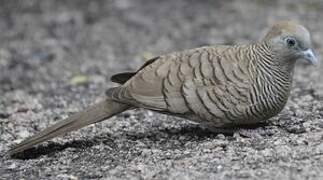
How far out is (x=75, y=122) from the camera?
5.38 m

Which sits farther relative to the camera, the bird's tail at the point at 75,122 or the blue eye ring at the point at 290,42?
the bird's tail at the point at 75,122

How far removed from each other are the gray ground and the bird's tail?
0.15m

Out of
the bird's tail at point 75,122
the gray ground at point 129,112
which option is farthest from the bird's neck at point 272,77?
the bird's tail at point 75,122

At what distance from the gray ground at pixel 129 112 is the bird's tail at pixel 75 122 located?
0.50 ft

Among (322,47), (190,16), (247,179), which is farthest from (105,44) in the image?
(247,179)

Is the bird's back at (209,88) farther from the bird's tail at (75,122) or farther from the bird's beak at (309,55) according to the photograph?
the bird's beak at (309,55)

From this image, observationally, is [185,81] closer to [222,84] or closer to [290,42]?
[222,84]

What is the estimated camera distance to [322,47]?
9133 mm

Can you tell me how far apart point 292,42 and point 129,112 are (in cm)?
214

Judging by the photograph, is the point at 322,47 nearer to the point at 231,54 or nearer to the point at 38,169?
the point at 231,54

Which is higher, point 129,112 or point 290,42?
point 290,42

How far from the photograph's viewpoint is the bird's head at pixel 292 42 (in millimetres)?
5070

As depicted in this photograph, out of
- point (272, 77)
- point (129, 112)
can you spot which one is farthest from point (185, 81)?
point (129, 112)

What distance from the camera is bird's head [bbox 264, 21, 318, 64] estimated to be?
200 inches
